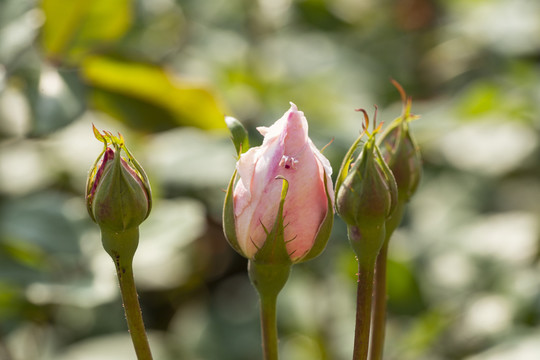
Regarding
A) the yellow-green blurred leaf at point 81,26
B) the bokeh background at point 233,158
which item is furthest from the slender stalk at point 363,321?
the yellow-green blurred leaf at point 81,26

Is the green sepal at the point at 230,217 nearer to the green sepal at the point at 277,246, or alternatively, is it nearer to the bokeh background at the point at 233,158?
Result: the green sepal at the point at 277,246

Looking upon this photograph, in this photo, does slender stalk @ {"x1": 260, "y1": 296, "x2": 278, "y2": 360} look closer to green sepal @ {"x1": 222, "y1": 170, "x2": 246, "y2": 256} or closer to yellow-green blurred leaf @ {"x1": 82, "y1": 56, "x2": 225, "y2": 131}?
green sepal @ {"x1": 222, "y1": 170, "x2": 246, "y2": 256}

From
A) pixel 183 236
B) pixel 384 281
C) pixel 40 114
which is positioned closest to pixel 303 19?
pixel 183 236

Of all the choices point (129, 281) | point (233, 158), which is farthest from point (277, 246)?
point (233, 158)

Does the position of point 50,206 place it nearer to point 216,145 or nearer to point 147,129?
point 147,129

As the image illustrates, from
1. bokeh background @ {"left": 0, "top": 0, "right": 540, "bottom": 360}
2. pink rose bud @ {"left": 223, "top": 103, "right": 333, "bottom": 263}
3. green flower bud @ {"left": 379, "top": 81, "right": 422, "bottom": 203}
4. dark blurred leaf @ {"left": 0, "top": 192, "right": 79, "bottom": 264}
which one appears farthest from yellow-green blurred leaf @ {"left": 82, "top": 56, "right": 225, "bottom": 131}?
pink rose bud @ {"left": 223, "top": 103, "right": 333, "bottom": 263}
